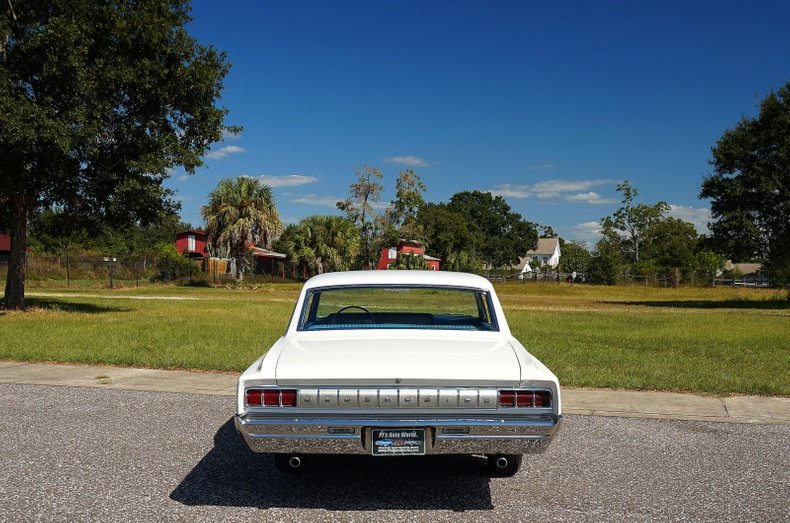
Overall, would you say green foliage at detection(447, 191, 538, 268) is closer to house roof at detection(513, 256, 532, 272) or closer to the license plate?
house roof at detection(513, 256, 532, 272)

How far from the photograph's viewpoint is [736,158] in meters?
31.4

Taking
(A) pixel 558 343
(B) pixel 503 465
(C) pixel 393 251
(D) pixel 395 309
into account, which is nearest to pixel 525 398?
(B) pixel 503 465

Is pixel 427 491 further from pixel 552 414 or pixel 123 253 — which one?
pixel 123 253

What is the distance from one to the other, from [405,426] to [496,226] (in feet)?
356

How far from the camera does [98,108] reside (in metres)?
17.5

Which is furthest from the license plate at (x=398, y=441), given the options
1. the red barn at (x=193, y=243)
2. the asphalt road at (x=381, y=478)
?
the red barn at (x=193, y=243)

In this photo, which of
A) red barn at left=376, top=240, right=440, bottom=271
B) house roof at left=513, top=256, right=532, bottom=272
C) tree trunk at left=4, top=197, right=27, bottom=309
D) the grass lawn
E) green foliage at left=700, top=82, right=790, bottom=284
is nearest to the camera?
the grass lawn

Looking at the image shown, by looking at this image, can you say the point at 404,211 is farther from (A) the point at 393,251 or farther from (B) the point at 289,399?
(B) the point at 289,399

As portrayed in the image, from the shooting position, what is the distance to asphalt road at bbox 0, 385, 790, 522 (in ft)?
13.8

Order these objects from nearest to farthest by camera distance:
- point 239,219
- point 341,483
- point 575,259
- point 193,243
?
point 341,483, point 239,219, point 193,243, point 575,259

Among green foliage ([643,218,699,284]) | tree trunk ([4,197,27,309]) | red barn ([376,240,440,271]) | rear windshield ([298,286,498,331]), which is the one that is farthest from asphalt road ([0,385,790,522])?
green foliage ([643,218,699,284])

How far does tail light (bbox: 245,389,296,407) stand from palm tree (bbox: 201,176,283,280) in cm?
3955

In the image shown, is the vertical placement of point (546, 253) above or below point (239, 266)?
above

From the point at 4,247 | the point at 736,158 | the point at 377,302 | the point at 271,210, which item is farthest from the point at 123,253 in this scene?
the point at 377,302
